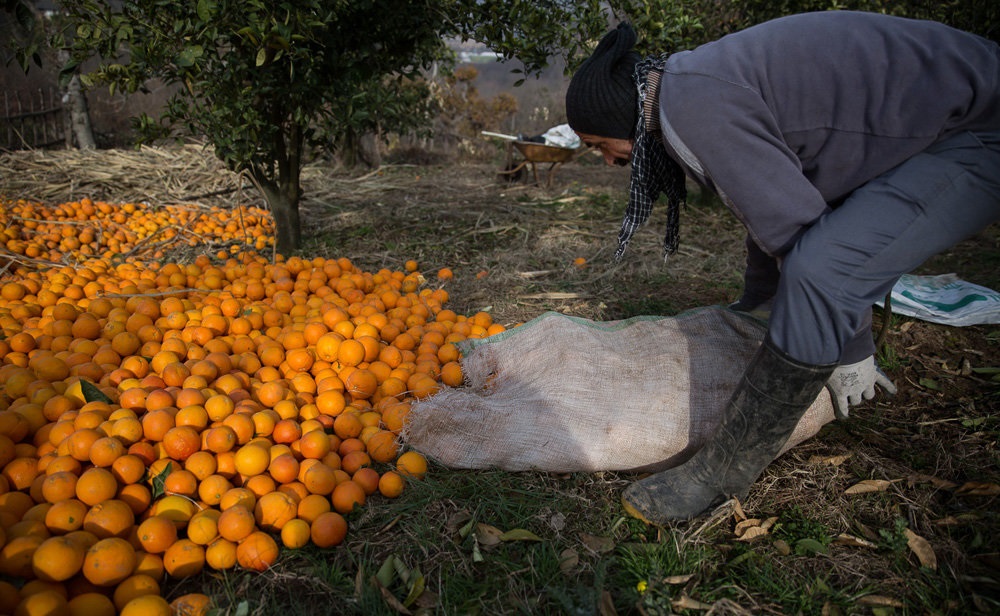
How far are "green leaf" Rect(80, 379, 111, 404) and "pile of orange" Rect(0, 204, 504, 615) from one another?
0.4 inches

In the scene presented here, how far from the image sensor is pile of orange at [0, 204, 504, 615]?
1.56 metres

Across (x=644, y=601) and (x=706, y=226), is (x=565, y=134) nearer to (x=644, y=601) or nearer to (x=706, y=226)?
(x=706, y=226)

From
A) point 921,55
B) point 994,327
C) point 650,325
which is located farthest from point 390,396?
point 994,327

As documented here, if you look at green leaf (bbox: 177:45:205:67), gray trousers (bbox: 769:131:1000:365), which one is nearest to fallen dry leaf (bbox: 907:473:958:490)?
gray trousers (bbox: 769:131:1000:365)

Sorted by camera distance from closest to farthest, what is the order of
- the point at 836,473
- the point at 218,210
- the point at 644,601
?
the point at 644,601, the point at 836,473, the point at 218,210

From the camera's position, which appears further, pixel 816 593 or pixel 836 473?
pixel 836 473

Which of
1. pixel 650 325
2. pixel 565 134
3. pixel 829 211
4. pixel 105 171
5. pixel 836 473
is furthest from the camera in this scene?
pixel 565 134

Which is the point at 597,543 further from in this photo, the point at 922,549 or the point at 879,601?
the point at 922,549

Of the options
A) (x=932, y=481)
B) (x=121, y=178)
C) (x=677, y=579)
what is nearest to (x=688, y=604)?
(x=677, y=579)

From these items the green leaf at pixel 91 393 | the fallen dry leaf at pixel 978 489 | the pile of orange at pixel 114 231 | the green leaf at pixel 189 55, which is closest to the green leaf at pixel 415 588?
the green leaf at pixel 91 393

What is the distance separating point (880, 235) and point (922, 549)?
103 centimetres

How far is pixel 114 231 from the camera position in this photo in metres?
5.09

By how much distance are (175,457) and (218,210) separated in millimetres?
4932

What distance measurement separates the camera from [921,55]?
1.62 m
